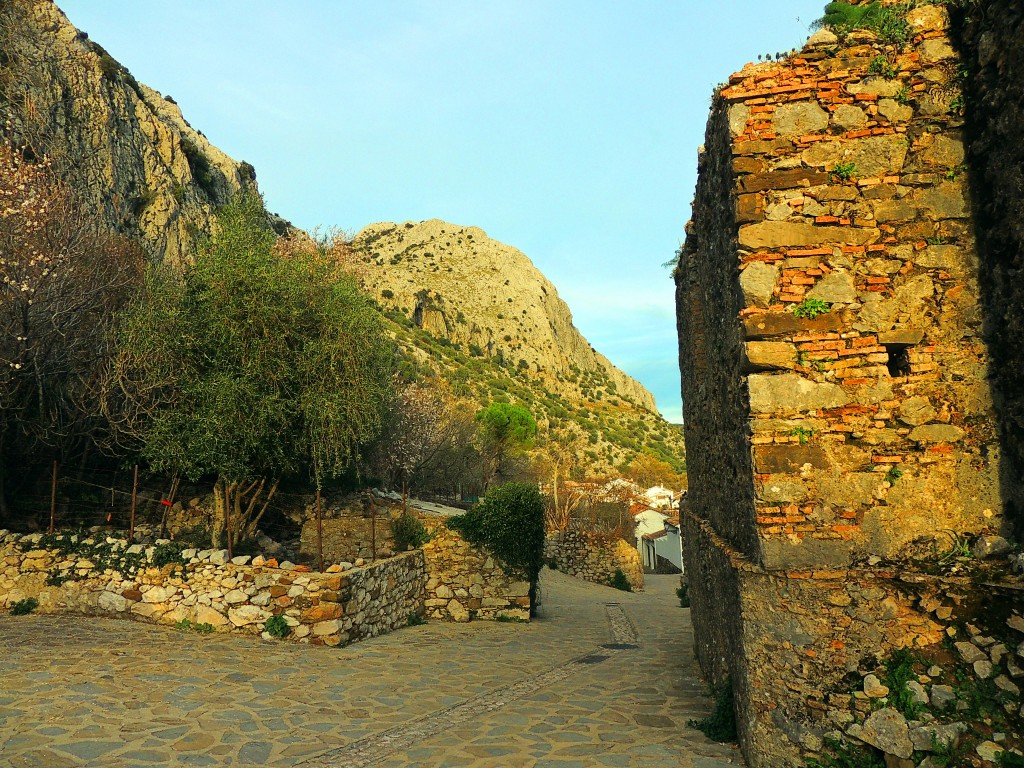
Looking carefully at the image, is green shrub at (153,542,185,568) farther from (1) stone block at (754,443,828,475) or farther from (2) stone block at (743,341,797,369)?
(2) stone block at (743,341,797,369)

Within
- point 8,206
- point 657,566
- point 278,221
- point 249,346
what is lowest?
point 657,566

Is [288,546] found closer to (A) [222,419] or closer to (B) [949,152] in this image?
(A) [222,419]

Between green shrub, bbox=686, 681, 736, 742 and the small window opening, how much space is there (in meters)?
3.74

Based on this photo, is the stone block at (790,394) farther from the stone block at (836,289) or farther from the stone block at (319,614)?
the stone block at (319,614)

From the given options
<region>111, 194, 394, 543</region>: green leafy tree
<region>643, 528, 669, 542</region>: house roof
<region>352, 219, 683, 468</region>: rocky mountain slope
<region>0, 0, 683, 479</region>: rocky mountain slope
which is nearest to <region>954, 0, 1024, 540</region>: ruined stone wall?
<region>111, 194, 394, 543</region>: green leafy tree

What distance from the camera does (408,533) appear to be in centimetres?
1708

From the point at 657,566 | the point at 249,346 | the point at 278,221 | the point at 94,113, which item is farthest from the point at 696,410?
the point at 278,221

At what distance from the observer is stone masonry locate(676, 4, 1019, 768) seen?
5656 mm

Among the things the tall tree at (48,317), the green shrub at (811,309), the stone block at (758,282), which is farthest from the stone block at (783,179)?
the tall tree at (48,317)

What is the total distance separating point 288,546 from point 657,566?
122ft

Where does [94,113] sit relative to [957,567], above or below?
above

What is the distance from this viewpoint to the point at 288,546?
61.2 ft

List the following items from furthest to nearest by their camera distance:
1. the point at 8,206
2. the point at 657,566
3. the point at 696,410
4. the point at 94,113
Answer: the point at 657,566
the point at 94,113
the point at 8,206
the point at 696,410

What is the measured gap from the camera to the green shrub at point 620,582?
30500 mm
